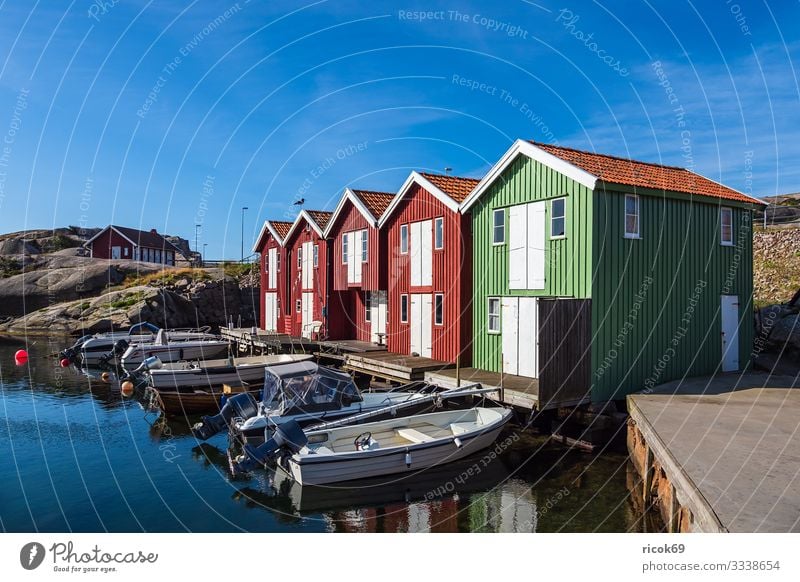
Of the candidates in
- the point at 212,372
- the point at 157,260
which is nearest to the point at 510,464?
the point at 212,372

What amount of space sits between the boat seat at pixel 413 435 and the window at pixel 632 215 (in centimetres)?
878

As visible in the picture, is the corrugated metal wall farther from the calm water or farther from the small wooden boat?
the small wooden boat

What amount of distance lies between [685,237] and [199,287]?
49.3 meters

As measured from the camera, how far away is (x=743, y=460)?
33.2ft

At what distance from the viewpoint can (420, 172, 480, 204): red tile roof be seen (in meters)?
23.5

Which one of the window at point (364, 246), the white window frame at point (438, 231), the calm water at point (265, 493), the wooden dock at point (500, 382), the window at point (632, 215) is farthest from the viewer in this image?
the window at point (364, 246)

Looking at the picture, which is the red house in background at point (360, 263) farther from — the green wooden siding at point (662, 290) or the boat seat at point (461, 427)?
the green wooden siding at point (662, 290)

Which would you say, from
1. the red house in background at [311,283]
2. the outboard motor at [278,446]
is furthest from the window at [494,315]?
the red house in background at [311,283]

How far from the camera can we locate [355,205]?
2964cm

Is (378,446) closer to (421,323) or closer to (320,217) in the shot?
(421,323)

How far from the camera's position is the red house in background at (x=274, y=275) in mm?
39125

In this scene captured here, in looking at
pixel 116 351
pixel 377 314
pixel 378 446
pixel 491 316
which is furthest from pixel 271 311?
pixel 378 446

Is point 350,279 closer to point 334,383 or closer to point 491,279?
point 491,279
